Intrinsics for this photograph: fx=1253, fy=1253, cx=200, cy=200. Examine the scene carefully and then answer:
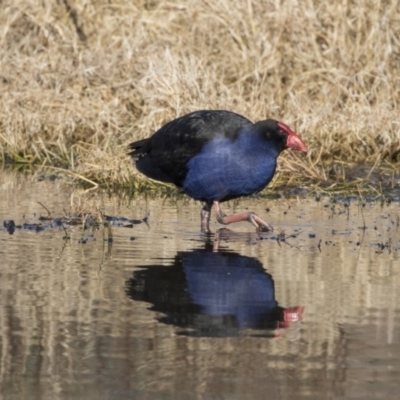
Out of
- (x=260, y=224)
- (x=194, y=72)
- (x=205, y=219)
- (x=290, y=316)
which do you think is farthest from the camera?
(x=194, y=72)

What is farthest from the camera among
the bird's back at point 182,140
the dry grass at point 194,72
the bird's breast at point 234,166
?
the dry grass at point 194,72

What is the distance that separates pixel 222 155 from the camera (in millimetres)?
8562

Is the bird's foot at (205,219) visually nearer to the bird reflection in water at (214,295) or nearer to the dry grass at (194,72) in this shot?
the bird reflection in water at (214,295)

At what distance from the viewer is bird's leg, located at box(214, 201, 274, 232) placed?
858 centimetres

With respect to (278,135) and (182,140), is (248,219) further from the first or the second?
(182,140)

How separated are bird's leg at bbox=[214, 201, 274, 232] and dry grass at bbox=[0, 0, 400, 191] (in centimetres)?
271

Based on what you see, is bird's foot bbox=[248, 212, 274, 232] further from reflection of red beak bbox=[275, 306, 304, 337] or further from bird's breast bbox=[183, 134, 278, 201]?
reflection of red beak bbox=[275, 306, 304, 337]

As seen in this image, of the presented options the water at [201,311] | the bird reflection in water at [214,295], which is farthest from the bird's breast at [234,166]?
the bird reflection in water at [214,295]

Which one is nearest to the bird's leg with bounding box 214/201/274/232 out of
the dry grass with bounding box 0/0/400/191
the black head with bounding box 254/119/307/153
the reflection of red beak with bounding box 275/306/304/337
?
the black head with bounding box 254/119/307/153

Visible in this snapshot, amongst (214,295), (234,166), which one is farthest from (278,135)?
(214,295)

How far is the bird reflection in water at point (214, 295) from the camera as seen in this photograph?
18.5 ft

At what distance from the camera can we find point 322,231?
28.3 ft

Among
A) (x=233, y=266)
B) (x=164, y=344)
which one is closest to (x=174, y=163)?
(x=233, y=266)

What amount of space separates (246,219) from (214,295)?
247 centimetres
